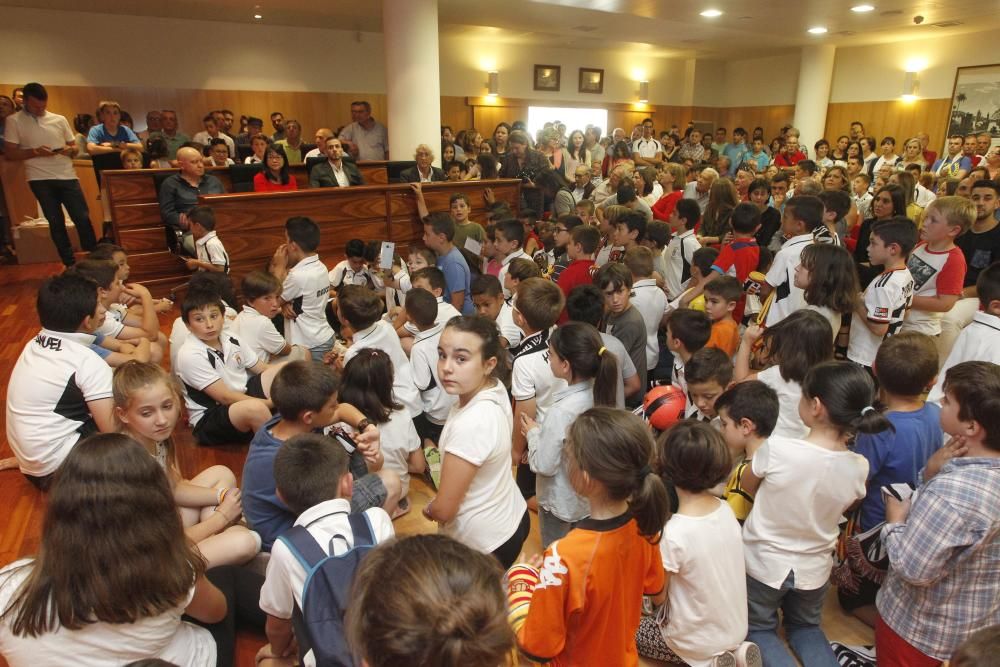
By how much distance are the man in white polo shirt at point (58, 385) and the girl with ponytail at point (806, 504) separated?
7.66 feet

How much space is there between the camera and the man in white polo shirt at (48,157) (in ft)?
17.8

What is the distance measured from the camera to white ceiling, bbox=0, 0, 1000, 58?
797 centimetres

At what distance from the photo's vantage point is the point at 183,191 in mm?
4996

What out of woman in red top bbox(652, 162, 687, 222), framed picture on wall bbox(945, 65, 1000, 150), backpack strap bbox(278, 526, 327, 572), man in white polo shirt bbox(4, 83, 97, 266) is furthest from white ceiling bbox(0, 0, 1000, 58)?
backpack strap bbox(278, 526, 327, 572)

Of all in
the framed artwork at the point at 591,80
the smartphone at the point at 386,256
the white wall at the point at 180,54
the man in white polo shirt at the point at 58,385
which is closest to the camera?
the man in white polo shirt at the point at 58,385

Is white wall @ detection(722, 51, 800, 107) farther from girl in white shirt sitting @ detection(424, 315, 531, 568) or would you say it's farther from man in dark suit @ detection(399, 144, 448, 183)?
girl in white shirt sitting @ detection(424, 315, 531, 568)

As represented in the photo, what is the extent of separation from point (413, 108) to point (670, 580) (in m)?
6.16

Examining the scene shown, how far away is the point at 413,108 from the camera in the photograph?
22.0ft

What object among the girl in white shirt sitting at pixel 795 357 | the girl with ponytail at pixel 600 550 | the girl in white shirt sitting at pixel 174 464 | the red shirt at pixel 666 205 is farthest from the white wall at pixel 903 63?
the girl in white shirt sitting at pixel 174 464

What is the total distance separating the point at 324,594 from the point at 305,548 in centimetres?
12

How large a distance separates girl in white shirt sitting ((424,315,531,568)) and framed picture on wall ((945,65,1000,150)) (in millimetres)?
12627

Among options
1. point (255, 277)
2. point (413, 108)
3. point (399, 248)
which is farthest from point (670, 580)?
point (413, 108)

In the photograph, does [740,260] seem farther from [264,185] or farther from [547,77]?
[547,77]

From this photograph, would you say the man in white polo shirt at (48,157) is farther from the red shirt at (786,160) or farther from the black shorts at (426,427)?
the red shirt at (786,160)
